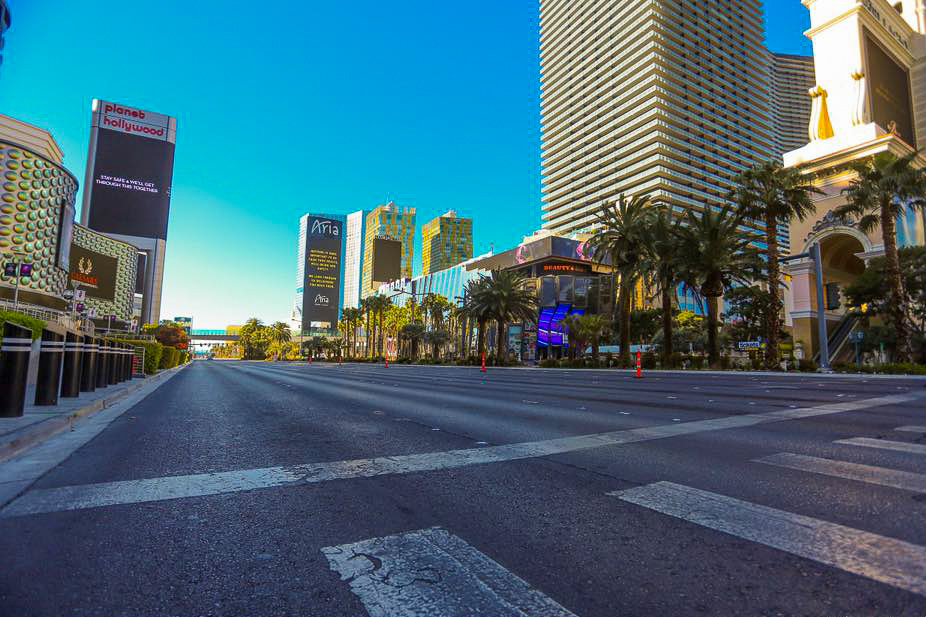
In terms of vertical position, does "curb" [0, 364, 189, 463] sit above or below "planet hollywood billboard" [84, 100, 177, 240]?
below

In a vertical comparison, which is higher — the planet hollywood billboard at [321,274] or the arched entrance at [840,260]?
the planet hollywood billboard at [321,274]

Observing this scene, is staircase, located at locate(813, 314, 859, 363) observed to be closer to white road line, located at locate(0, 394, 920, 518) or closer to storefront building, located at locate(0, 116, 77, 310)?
white road line, located at locate(0, 394, 920, 518)

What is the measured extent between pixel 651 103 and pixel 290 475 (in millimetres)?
130932

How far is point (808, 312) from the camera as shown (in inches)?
1884

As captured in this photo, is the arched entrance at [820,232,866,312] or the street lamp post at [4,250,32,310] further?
the arched entrance at [820,232,866,312]

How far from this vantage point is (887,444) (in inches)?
215

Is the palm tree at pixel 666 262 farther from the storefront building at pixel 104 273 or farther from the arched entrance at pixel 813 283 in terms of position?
the storefront building at pixel 104 273

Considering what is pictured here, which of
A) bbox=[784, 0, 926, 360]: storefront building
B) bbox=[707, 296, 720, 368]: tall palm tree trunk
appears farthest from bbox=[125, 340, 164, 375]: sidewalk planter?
bbox=[784, 0, 926, 360]: storefront building

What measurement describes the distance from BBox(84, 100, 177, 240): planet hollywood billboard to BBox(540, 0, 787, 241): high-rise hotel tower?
4525 inches

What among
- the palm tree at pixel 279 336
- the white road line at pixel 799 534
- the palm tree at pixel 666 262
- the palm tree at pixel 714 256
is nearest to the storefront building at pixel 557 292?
the palm tree at pixel 666 262

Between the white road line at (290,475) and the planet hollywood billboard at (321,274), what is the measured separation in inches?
6516

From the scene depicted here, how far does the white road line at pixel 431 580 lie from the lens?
2008 millimetres

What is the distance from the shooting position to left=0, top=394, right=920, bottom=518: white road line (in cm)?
359

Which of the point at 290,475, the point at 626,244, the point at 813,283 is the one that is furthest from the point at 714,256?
the point at 290,475
